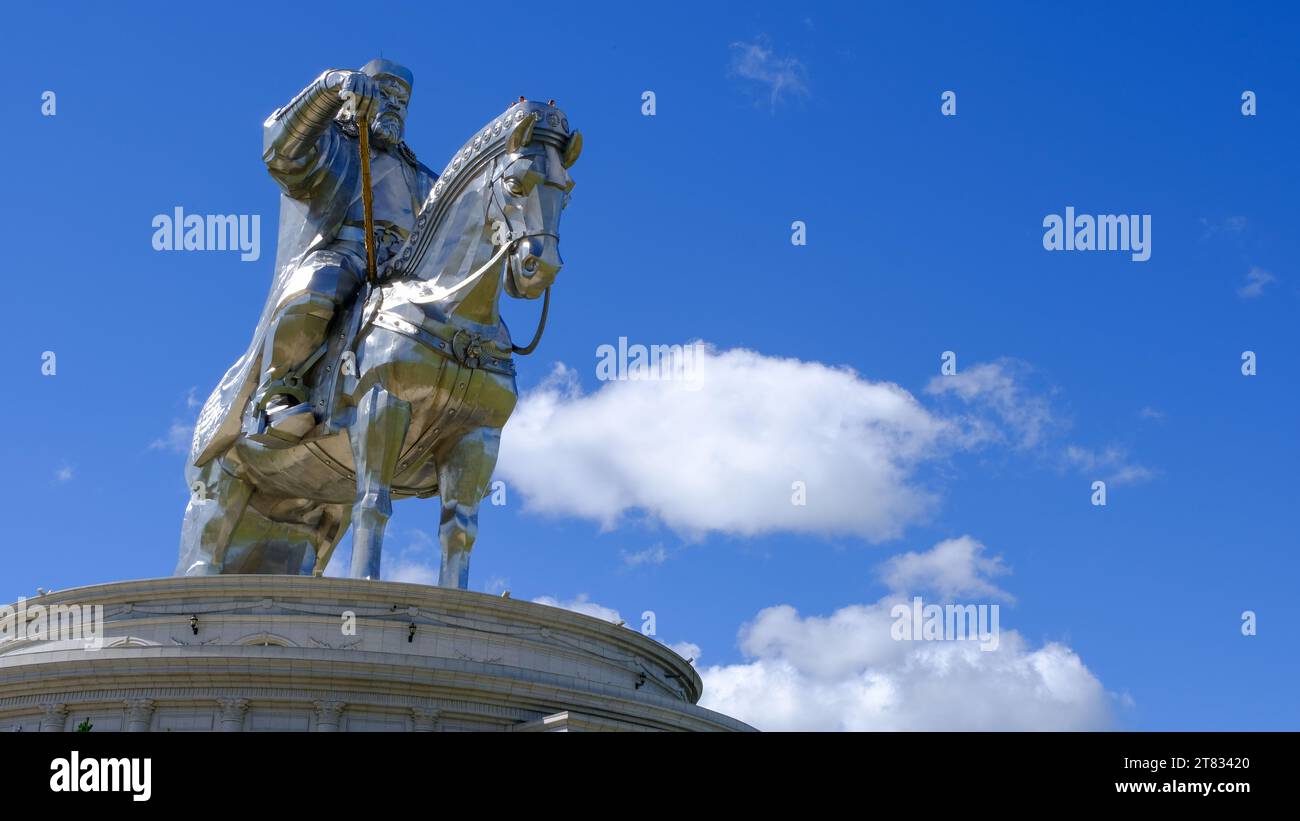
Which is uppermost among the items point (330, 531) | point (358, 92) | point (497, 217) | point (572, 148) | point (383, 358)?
point (358, 92)

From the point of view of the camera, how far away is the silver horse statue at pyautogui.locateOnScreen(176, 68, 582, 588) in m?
19.5

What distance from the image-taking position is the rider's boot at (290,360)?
2120cm

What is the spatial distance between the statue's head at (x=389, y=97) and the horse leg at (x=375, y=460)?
4553mm

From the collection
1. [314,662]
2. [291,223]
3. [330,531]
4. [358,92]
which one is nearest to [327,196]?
[291,223]

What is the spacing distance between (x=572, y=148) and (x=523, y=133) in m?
0.60

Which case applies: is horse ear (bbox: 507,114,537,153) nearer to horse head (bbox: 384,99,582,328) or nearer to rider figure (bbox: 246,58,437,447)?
horse head (bbox: 384,99,582,328)

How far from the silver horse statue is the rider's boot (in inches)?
1.0

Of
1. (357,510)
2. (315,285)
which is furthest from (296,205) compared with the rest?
(357,510)

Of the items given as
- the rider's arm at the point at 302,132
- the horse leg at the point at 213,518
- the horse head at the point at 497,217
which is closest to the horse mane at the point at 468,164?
the horse head at the point at 497,217

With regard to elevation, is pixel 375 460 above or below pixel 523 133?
below

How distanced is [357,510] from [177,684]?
3076 millimetres

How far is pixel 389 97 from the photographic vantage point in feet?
75.3

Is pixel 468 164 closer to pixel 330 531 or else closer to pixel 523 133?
pixel 523 133

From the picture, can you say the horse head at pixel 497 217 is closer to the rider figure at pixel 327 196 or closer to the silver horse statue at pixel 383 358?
the silver horse statue at pixel 383 358
